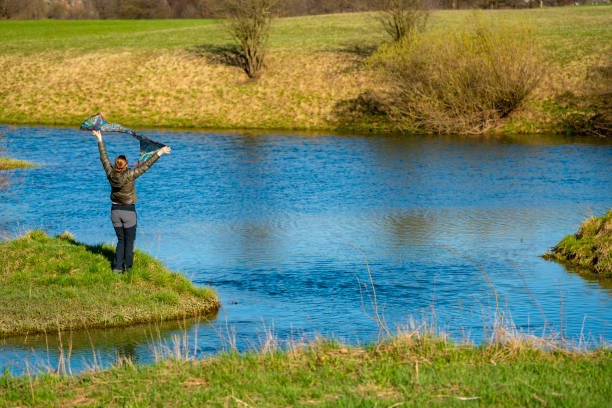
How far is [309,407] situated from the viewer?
6461mm

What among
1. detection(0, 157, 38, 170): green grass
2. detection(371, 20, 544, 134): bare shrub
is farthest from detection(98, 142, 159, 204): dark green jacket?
detection(371, 20, 544, 134): bare shrub

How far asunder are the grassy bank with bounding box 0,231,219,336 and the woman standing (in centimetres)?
28

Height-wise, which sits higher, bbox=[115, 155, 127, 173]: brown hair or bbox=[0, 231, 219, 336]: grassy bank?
bbox=[115, 155, 127, 173]: brown hair

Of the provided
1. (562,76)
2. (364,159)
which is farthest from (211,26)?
(364,159)

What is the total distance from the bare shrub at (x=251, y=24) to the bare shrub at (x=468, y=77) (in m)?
12.8

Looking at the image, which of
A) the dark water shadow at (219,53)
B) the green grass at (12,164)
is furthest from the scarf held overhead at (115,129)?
the dark water shadow at (219,53)

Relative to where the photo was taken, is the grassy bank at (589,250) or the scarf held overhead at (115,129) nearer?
the scarf held overhead at (115,129)

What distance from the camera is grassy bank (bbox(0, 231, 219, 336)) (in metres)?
10.9

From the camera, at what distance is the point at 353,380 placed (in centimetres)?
724

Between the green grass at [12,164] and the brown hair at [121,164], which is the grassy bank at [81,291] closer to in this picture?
the brown hair at [121,164]

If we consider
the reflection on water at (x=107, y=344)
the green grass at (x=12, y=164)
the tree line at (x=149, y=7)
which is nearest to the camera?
the reflection on water at (x=107, y=344)

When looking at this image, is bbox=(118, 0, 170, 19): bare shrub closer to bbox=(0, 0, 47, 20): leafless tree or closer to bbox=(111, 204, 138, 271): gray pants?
bbox=(0, 0, 47, 20): leafless tree

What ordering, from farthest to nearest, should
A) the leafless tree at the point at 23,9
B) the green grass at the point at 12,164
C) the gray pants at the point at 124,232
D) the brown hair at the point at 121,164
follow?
1. the leafless tree at the point at 23,9
2. the green grass at the point at 12,164
3. the gray pants at the point at 124,232
4. the brown hair at the point at 121,164

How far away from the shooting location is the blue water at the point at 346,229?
1077 cm
